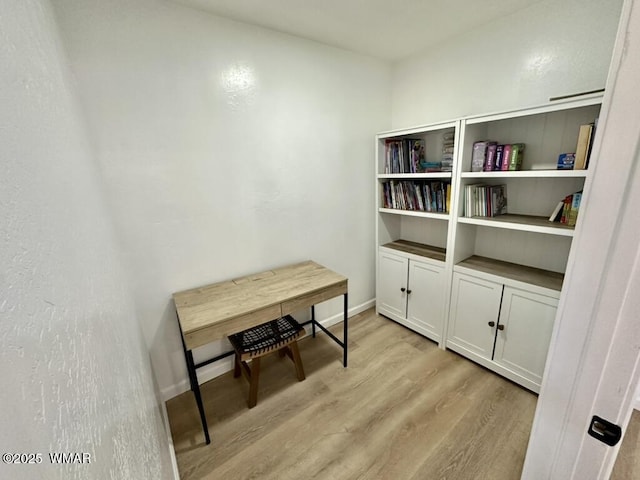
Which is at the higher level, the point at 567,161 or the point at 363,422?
the point at 567,161

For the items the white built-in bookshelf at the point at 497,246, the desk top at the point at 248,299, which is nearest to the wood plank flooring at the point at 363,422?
the white built-in bookshelf at the point at 497,246

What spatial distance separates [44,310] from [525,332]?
7.58 ft

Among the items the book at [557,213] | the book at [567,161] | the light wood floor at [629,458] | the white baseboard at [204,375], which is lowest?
the light wood floor at [629,458]

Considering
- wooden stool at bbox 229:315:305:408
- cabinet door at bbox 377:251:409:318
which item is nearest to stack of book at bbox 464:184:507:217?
cabinet door at bbox 377:251:409:318

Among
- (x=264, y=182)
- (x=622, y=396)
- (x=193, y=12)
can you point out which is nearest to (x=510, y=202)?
(x=622, y=396)

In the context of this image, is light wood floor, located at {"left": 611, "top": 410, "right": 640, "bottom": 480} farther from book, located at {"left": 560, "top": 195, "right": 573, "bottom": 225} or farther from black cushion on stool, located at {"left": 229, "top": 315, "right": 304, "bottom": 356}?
black cushion on stool, located at {"left": 229, "top": 315, "right": 304, "bottom": 356}

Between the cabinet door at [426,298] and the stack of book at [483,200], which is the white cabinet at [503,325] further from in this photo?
the stack of book at [483,200]

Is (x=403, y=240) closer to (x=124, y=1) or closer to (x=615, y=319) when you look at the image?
(x=615, y=319)

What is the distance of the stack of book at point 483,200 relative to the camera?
6.31ft

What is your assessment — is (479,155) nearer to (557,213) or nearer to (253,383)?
(557,213)

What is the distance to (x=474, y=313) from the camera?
2.02m

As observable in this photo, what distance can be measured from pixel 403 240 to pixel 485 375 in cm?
138

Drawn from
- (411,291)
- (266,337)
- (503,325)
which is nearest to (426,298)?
(411,291)

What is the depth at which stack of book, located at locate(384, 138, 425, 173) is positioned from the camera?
2352 mm
